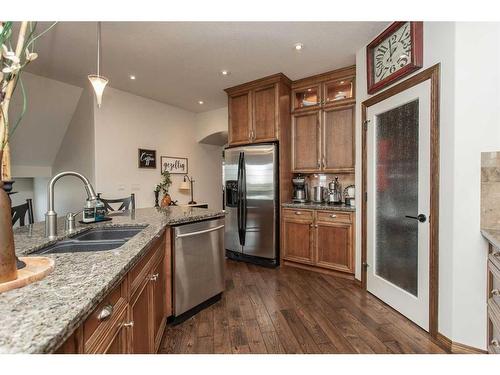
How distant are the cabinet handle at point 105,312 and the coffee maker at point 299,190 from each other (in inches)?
120

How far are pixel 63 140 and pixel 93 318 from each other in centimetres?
473

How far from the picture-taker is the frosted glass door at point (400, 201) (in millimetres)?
1970

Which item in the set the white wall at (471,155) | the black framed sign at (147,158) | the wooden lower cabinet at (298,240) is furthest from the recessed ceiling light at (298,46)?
the black framed sign at (147,158)

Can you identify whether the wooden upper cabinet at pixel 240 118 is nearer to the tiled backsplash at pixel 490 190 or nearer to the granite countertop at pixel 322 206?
the granite countertop at pixel 322 206

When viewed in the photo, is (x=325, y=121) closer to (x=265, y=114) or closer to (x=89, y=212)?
(x=265, y=114)

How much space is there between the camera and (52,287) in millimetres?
769

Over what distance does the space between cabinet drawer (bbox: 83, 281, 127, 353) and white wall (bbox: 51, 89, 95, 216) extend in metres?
3.32

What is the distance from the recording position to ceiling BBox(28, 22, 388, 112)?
7.79 feet

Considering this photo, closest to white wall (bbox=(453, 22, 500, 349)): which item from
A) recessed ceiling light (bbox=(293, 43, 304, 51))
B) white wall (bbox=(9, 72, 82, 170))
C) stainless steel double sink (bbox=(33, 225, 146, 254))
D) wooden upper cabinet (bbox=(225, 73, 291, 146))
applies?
recessed ceiling light (bbox=(293, 43, 304, 51))

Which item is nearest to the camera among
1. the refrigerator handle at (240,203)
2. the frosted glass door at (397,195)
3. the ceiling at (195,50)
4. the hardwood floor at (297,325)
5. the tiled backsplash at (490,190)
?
the tiled backsplash at (490,190)

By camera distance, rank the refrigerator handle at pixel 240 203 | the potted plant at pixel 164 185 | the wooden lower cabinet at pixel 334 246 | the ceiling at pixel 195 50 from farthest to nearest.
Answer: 1. the potted plant at pixel 164 185
2. the refrigerator handle at pixel 240 203
3. the wooden lower cabinet at pixel 334 246
4. the ceiling at pixel 195 50

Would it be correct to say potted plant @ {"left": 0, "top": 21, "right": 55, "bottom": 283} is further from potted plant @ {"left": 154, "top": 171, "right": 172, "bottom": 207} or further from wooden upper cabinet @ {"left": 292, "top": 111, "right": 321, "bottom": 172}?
potted plant @ {"left": 154, "top": 171, "right": 172, "bottom": 207}
